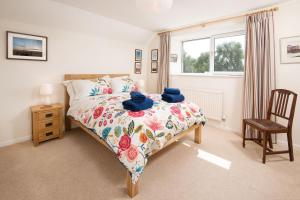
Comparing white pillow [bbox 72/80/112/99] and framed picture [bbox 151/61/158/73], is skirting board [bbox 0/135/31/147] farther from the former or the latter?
framed picture [bbox 151/61/158/73]

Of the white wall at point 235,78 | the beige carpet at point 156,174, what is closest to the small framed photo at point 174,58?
the white wall at point 235,78

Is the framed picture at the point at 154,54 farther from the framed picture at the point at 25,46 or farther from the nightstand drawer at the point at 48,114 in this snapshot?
the nightstand drawer at the point at 48,114

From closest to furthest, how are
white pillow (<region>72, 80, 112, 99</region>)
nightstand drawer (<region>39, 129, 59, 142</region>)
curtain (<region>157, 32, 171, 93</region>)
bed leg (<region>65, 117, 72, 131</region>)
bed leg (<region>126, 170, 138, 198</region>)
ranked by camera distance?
bed leg (<region>126, 170, 138, 198</region>), nightstand drawer (<region>39, 129, 59, 142</region>), white pillow (<region>72, 80, 112, 99</region>), bed leg (<region>65, 117, 72, 131</region>), curtain (<region>157, 32, 171, 93</region>)

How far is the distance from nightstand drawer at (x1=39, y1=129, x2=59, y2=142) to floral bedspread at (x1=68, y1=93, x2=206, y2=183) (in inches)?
24.0

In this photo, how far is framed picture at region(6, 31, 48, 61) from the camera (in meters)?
2.38

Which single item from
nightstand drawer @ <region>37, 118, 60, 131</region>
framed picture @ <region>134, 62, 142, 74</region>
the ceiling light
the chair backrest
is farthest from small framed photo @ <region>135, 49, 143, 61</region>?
the chair backrest

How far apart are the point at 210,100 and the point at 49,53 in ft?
10.6

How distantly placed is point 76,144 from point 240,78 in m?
3.15

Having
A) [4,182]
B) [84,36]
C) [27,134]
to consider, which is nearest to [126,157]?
[4,182]

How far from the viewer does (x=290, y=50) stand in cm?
250

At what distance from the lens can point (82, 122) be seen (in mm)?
2316

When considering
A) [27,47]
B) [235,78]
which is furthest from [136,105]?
[235,78]

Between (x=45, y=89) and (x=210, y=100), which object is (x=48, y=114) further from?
(x=210, y=100)

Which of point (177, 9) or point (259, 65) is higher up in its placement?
point (177, 9)
